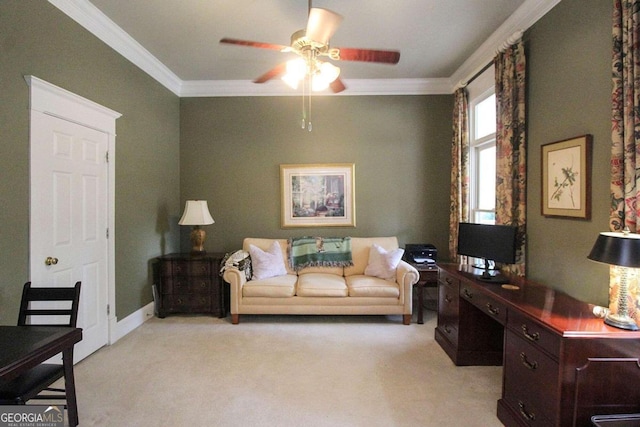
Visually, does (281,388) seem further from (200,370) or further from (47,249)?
(47,249)

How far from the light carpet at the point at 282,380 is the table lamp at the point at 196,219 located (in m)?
1.10

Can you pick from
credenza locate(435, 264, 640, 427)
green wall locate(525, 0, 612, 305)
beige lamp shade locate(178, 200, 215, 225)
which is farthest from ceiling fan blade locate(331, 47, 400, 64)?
beige lamp shade locate(178, 200, 215, 225)

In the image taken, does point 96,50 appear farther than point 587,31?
Yes

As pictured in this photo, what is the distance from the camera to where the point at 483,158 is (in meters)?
4.00

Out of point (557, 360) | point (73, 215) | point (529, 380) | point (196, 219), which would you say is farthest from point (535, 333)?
point (196, 219)

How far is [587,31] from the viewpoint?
2225 millimetres

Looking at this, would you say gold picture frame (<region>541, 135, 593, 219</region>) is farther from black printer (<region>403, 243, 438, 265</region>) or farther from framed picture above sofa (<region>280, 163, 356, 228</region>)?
framed picture above sofa (<region>280, 163, 356, 228</region>)

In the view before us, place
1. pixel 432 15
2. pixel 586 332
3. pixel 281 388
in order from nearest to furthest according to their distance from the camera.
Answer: pixel 586 332 → pixel 281 388 → pixel 432 15

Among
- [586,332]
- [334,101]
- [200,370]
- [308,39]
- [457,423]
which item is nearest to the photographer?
[586,332]

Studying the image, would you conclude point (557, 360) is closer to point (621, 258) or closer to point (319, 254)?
point (621, 258)

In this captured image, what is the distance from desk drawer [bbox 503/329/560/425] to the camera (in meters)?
1.64

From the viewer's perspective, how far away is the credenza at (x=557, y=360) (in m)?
1.55

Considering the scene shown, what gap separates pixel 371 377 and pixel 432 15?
10.8 feet

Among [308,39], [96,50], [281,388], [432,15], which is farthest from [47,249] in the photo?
[432,15]
